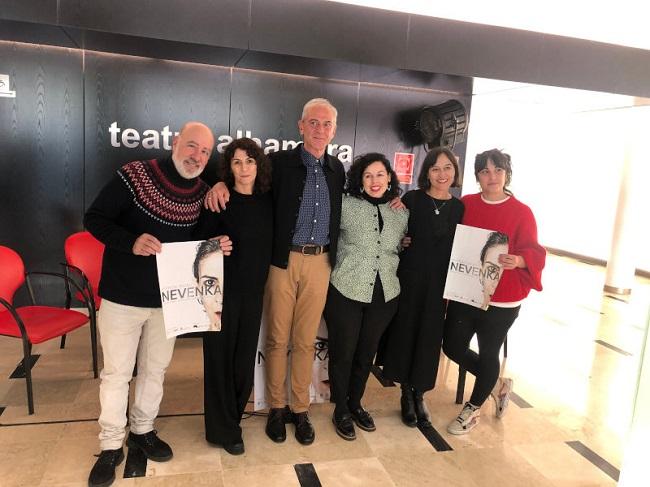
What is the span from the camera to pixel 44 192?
16.1 feet

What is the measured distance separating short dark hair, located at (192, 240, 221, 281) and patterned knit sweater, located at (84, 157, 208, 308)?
0.40 feet

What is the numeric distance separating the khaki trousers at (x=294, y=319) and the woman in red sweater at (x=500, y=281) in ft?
3.13

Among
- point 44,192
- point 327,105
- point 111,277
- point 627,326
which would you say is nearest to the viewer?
point 111,277

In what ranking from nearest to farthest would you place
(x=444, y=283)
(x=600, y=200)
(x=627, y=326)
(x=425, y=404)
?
(x=444, y=283) < (x=425, y=404) < (x=627, y=326) < (x=600, y=200)

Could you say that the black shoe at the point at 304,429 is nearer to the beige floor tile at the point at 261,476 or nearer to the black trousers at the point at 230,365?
the beige floor tile at the point at 261,476

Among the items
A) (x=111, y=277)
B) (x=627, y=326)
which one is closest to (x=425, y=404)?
(x=111, y=277)

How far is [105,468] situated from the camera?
8.40 ft

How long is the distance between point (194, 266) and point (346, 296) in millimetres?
925

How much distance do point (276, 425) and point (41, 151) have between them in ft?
12.2

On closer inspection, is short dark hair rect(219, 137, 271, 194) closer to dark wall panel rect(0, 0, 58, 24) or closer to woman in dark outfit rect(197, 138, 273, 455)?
woman in dark outfit rect(197, 138, 273, 455)

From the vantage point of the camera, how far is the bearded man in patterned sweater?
7.89 feet

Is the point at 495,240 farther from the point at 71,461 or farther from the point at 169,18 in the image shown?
the point at 169,18

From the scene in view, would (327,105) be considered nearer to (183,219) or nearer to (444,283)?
(183,219)

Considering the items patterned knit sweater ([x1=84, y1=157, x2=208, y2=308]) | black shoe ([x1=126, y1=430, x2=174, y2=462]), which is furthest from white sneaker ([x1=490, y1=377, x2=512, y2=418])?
patterned knit sweater ([x1=84, y1=157, x2=208, y2=308])
